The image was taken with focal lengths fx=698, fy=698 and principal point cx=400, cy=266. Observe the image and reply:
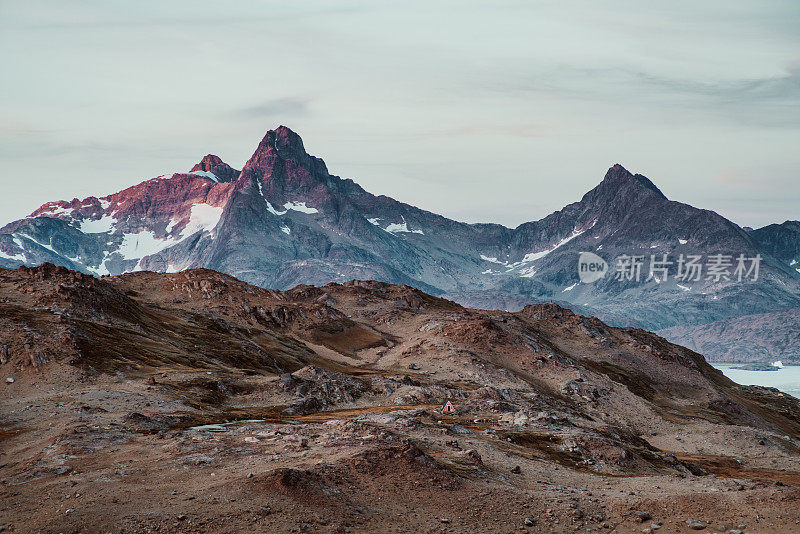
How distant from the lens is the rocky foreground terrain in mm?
38875

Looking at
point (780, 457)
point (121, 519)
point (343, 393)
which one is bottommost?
point (780, 457)

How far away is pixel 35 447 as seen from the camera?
179 feet

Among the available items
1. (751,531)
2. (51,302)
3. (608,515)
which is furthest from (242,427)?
(51,302)

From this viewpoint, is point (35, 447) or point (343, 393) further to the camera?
point (343, 393)

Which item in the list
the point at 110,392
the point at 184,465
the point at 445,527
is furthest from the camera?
the point at 110,392

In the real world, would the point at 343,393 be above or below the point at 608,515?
below

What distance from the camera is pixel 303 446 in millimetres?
54094

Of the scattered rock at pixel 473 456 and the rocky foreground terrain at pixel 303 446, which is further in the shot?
the scattered rock at pixel 473 456

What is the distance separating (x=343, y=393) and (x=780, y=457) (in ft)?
256

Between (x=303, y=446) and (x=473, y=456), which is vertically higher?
(x=473, y=456)

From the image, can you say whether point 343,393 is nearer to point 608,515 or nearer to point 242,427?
point 242,427

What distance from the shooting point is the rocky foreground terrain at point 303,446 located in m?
38.9

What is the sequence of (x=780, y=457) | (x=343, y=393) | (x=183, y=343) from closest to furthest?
(x=343, y=393) < (x=780, y=457) < (x=183, y=343)

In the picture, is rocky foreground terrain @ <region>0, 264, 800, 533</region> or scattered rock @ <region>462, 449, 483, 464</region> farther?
scattered rock @ <region>462, 449, 483, 464</region>
